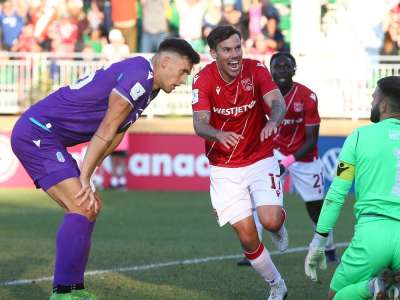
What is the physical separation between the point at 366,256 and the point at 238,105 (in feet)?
10.0

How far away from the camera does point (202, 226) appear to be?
15703 mm

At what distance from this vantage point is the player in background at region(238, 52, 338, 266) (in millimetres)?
12203

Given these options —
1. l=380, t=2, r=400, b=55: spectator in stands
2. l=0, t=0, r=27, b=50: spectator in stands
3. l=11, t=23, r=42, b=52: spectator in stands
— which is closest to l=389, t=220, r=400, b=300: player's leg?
l=380, t=2, r=400, b=55: spectator in stands

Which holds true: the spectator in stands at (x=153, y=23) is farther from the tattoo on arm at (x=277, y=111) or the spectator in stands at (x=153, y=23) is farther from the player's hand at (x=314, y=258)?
the player's hand at (x=314, y=258)

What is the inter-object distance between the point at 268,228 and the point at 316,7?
13940 mm

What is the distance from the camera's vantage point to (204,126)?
31.0 ft

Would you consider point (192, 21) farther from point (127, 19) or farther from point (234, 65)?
point (234, 65)

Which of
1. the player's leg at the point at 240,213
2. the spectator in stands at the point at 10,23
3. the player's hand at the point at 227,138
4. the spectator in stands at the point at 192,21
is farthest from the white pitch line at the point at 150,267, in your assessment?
the spectator in stands at the point at 10,23

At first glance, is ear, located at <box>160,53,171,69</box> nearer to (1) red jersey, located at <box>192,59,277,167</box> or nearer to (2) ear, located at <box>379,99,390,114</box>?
(1) red jersey, located at <box>192,59,277,167</box>

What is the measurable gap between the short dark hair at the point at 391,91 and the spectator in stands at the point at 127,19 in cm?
1648

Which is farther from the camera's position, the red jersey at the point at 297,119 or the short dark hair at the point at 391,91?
the red jersey at the point at 297,119

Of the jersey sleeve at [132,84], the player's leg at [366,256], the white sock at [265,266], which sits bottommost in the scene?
the white sock at [265,266]

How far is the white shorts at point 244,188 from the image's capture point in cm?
984

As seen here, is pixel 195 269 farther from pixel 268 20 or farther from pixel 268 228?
pixel 268 20
